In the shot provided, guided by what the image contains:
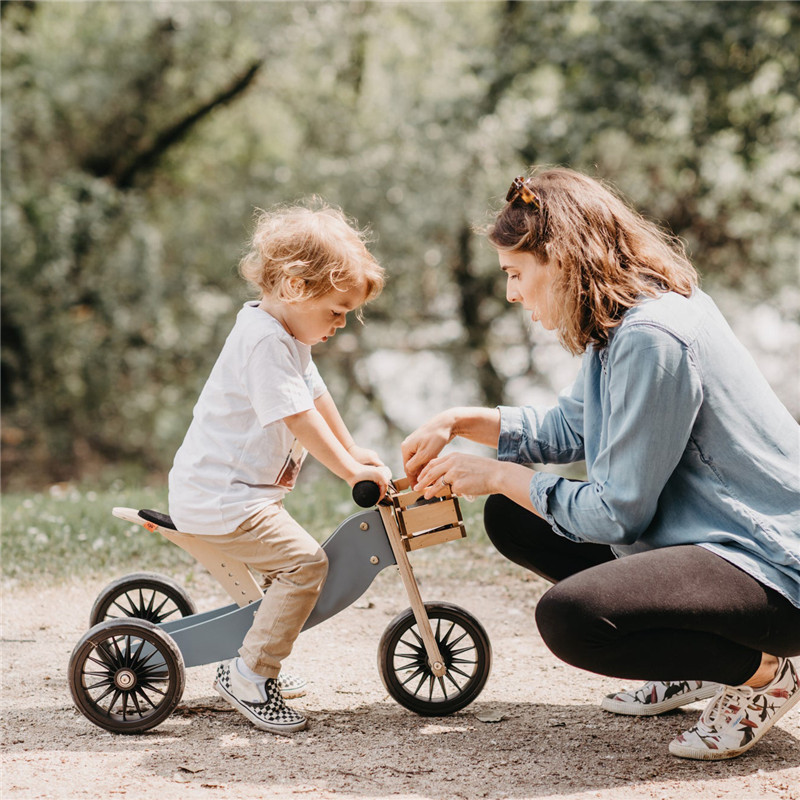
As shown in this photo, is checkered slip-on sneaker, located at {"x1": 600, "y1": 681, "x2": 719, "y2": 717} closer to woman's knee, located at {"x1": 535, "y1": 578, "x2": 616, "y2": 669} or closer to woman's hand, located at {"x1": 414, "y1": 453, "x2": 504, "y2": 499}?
woman's knee, located at {"x1": 535, "y1": 578, "x2": 616, "y2": 669}

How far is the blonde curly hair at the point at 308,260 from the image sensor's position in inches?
109

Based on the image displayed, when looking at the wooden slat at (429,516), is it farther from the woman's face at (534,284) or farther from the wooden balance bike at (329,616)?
the woman's face at (534,284)

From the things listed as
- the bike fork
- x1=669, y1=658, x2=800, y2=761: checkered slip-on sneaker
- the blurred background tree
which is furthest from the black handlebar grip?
the blurred background tree

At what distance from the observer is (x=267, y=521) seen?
106 inches

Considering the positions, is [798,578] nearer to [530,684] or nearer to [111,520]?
[530,684]

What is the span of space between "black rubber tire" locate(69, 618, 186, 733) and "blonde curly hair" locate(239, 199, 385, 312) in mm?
1003

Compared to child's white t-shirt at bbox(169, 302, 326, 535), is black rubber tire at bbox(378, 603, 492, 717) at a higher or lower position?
Answer: lower

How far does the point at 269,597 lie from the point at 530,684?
37.5 inches

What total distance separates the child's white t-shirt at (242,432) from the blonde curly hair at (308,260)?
0.38ft

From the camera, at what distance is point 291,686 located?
2996 millimetres

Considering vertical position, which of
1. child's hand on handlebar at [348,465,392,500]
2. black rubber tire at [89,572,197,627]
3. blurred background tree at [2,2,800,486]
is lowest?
black rubber tire at [89,572,197,627]

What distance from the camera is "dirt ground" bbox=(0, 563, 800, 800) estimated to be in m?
2.27

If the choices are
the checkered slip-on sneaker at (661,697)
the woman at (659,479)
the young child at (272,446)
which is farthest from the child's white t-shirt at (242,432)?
the checkered slip-on sneaker at (661,697)

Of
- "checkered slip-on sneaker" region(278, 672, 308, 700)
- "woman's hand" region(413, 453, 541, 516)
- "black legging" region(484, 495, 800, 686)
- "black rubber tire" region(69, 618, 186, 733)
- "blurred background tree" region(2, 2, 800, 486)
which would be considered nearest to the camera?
"black legging" region(484, 495, 800, 686)
